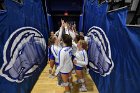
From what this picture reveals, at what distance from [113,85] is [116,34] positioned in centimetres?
94

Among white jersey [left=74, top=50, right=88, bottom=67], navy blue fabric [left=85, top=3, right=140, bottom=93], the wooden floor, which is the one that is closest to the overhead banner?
the wooden floor

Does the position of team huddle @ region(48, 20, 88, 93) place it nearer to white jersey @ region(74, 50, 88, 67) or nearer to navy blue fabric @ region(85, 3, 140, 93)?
white jersey @ region(74, 50, 88, 67)

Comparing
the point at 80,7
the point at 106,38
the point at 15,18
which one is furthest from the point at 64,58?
the point at 80,7

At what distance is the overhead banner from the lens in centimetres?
309

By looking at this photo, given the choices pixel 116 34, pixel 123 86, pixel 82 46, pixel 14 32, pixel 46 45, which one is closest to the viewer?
pixel 123 86

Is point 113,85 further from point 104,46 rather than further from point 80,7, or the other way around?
point 80,7

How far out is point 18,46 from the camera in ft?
12.2

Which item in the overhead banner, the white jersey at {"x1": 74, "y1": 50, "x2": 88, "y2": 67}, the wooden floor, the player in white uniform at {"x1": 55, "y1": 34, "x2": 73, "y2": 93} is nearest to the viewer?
the overhead banner

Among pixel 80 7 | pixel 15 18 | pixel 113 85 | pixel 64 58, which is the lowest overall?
pixel 113 85

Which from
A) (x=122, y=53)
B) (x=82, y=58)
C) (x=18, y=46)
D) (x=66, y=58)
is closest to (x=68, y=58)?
A: (x=66, y=58)

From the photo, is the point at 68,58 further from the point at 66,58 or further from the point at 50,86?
the point at 50,86

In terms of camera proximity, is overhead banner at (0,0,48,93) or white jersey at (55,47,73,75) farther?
white jersey at (55,47,73,75)

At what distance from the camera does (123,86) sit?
9.16 ft

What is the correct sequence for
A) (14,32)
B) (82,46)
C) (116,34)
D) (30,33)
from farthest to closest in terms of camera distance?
(30,33)
(82,46)
(14,32)
(116,34)
